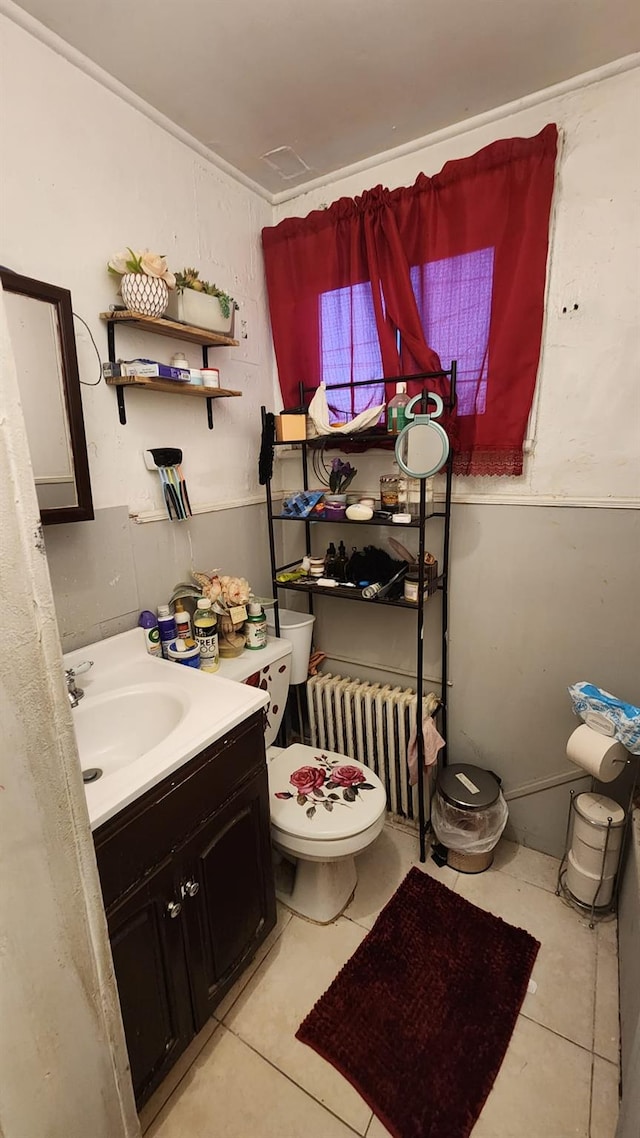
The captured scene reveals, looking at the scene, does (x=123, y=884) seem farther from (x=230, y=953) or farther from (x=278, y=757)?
(x=278, y=757)

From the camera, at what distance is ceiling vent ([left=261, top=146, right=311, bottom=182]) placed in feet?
5.46

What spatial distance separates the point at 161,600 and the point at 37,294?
0.91m

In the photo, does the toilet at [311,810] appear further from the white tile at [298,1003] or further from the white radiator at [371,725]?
the white radiator at [371,725]

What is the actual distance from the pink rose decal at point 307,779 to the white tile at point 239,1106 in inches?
24.5

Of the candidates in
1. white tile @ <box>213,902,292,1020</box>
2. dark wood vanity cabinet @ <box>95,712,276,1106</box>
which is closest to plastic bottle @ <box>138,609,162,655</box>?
dark wood vanity cabinet @ <box>95,712,276,1106</box>

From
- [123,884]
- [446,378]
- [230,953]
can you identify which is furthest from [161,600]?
[446,378]

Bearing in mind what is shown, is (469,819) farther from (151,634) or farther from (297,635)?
(151,634)

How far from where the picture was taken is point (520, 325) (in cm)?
153

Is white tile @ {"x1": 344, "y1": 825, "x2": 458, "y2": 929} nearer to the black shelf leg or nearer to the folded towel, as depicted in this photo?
the folded towel

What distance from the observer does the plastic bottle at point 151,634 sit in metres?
1.48

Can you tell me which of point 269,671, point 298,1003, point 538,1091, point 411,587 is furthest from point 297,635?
point 538,1091

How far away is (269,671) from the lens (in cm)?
168

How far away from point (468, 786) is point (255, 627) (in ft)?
3.10

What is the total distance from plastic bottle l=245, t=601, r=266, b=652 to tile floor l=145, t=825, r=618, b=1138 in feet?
2.87
